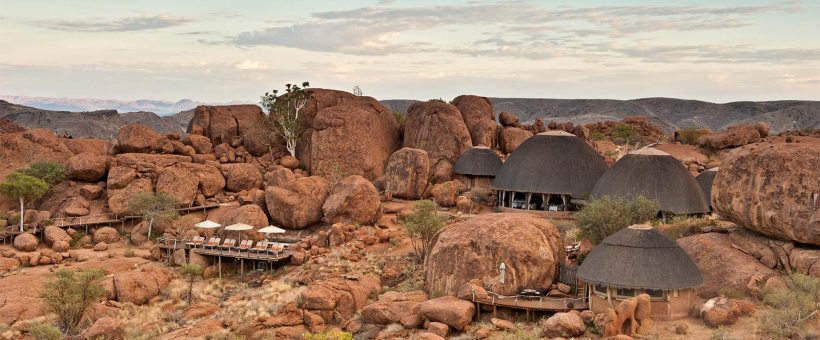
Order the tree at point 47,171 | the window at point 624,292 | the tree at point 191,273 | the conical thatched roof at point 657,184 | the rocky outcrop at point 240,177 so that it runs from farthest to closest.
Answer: the rocky outcrop at point 240,177 < the tree at point 47,171 < the conical thatched roof at point 657,184 < the tree at point 191,273 < the window at point 624,292

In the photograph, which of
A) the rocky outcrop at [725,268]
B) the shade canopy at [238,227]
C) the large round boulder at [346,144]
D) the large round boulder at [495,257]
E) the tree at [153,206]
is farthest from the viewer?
the large round boulder at [346,144]

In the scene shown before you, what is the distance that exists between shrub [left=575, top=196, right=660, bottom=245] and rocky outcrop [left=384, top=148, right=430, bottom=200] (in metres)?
15.9

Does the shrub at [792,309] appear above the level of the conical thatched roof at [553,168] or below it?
below

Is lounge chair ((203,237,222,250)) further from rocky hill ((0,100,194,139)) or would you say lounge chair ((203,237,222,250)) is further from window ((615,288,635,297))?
rocky hill ((0,100,194,139))

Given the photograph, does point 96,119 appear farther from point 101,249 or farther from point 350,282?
point 350,282

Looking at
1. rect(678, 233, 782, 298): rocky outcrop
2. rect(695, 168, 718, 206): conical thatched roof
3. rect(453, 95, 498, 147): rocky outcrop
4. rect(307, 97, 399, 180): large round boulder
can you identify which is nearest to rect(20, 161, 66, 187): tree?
rect(307, 97, 399, 180): large round boulder

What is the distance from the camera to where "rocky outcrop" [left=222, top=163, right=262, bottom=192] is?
54750mm

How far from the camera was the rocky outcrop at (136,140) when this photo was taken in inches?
2195

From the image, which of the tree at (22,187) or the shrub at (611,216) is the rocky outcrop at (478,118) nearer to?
the shrub at (611,216)

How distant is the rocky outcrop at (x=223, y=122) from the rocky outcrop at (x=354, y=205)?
19322 millimetres

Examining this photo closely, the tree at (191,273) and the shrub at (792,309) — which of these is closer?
the shrub at (792,309)

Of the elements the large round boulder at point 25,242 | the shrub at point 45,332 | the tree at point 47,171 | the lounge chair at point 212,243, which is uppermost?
the tree at point 47,171

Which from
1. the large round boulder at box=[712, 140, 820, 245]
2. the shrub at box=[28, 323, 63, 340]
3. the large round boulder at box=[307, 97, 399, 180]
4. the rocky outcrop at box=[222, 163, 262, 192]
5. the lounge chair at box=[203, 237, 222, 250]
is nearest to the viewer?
the shrub at box=[28, 323, 63, 340]

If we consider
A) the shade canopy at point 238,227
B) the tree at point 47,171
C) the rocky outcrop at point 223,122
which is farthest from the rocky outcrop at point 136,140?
the shade canopy at point 238,227
